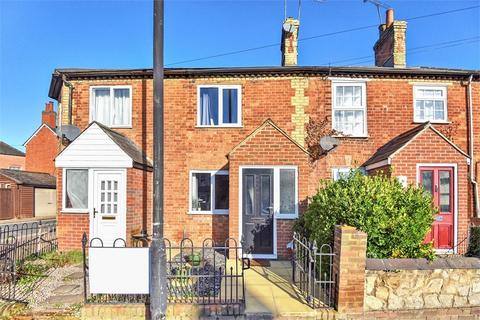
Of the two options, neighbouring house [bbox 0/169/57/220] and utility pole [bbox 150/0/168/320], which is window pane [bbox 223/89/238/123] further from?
neighbouring house [bbox 0/169/57/220]

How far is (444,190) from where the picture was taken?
9727mm

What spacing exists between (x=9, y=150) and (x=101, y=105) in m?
35.3

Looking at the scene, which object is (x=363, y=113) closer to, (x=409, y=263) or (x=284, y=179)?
(x=284, y=179)

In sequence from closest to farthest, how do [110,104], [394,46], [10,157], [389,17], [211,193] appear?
[211,193] < [110,104] < [394,46] < [389,17] < [10,157]

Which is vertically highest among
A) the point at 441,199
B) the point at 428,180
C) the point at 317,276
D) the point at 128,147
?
the point at 128,147

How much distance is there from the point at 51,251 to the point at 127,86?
5.64 meters

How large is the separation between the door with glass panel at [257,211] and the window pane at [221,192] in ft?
5.16

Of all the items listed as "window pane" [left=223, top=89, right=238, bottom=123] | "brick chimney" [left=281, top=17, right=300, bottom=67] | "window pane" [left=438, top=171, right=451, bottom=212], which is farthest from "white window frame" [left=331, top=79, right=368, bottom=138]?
"window pane" [left=223, top=89, right=238, bottom=123]

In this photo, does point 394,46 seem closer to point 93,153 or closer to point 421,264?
point 421,264

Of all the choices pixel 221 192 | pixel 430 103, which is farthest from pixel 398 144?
pixel 221 192

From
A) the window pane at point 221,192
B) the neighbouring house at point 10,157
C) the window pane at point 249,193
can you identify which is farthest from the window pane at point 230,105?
the neighbouring house at point 10,157

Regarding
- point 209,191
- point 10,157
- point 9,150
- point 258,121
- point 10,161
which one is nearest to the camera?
point 209,191

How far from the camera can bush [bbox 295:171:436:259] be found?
570cm

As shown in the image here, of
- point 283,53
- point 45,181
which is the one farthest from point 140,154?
point 45,181
